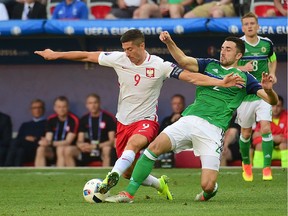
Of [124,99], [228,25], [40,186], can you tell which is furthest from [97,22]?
[124,99]

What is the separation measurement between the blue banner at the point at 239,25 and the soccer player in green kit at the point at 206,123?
6.30 m

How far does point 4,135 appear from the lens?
20.5 meters

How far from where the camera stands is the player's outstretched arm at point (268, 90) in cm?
1094

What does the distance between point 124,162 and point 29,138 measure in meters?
9.10

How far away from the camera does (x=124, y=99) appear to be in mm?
12172

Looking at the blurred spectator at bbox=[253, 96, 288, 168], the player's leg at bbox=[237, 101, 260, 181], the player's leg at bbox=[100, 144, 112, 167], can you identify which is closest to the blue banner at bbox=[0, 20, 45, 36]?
the player's leg at bbox=[100, 144, 112, 167]

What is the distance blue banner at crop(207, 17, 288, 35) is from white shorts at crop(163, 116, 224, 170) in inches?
276

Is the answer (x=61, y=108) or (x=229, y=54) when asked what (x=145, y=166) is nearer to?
(x=229, y=54)

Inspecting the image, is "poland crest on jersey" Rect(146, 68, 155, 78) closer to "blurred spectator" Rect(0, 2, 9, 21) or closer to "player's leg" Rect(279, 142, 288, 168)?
"player's leg" Rect(279, 142, 288, 168)

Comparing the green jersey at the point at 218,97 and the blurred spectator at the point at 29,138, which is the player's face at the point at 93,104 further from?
the green jersey at the point at 218,97

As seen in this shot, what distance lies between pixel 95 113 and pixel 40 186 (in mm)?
5398

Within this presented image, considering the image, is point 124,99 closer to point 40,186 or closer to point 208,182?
point 208,182

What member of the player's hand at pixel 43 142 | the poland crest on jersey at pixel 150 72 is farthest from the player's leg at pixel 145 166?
the player's hand at pixel 43 142

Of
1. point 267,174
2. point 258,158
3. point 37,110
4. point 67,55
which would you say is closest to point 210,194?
point 67,55
